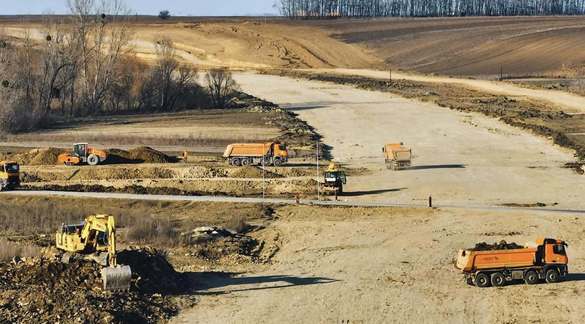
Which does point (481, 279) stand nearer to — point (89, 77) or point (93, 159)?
point (93, 159)

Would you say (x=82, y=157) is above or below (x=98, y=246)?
below

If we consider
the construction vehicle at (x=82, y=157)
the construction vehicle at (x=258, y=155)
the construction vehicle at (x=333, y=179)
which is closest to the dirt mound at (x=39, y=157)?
the construction vehicle at (x=82, y=157)

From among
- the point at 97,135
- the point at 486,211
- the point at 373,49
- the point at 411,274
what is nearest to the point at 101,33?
the point at 97,135

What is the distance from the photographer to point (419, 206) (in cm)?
5522

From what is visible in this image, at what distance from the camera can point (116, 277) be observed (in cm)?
3466

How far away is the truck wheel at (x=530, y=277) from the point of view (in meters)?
37.9

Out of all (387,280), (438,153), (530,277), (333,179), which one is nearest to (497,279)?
(530,277)

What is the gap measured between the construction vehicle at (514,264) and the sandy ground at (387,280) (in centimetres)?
41

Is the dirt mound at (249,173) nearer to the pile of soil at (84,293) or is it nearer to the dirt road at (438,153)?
the dirt road at (438,153)

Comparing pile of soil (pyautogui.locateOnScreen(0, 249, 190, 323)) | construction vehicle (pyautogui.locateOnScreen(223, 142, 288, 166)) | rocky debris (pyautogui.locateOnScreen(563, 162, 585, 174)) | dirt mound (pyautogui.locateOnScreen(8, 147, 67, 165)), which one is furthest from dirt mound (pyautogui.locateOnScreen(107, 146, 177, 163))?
pile of soil (pyautogui.locateOnScreen(0, 249, 190, 323))

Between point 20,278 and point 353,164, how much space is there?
128 feet

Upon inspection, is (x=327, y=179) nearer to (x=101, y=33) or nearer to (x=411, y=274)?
(x=411, y=274)

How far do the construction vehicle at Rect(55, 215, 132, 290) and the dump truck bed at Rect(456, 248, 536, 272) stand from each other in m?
12.0

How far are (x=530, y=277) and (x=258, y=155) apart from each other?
3411cm
